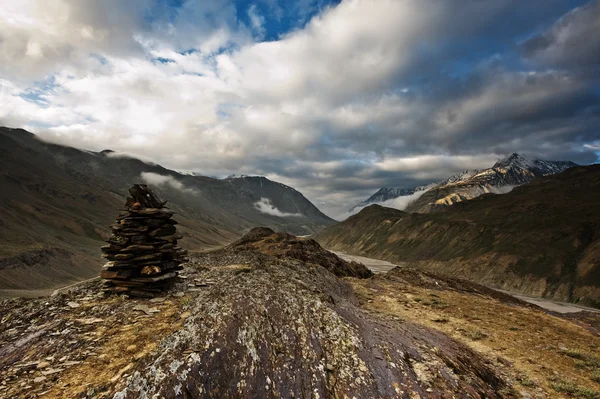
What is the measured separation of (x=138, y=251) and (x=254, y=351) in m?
7.42

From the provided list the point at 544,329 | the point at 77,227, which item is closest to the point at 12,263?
the point at 77,227

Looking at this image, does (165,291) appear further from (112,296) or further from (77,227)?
(77,227)

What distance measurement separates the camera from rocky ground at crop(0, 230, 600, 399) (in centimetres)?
852

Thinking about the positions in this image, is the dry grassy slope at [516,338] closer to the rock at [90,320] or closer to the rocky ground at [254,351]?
the rocky ground at [254,351]

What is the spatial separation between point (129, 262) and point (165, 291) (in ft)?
7.17

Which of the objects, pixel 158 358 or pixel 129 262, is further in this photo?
pixel 129 262

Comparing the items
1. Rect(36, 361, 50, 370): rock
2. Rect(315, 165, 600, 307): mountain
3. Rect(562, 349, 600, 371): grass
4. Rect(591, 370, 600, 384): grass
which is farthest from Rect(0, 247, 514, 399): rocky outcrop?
Rect(315, 165, 600, 307): mountain

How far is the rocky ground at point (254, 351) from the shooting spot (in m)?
8.52

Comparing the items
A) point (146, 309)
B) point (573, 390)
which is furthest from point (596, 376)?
point (146, 309)

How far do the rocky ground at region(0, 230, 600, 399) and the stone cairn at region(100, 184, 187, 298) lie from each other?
73 cm

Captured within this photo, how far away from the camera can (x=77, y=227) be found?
15225cm

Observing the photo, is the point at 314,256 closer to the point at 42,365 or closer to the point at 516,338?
the point at 516,338

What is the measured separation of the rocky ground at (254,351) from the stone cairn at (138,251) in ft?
2.38

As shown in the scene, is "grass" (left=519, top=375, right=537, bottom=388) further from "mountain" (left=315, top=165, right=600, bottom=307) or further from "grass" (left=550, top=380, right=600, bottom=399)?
"mountain" (left=315, top=165, right=600, bottom=307)
